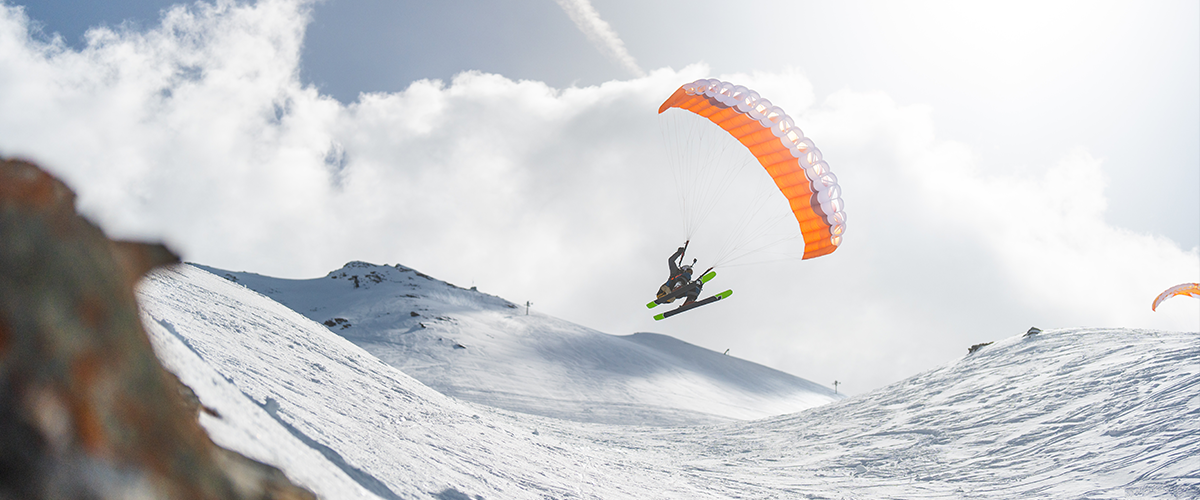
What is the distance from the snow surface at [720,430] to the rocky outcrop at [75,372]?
0.29 metres

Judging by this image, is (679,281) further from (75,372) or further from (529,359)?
(529,359)

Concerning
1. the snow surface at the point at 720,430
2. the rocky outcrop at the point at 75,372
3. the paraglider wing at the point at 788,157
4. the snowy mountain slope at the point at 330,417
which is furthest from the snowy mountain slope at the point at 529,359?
the rocky outcrop at the point at 75,372

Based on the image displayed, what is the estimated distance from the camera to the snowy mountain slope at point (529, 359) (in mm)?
25781

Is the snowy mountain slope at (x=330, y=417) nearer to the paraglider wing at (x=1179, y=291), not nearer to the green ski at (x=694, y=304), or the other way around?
the green ski at (x=694, y=304)

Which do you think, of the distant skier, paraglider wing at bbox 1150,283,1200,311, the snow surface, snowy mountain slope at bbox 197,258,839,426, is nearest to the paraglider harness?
the distant skier

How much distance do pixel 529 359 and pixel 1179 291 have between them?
29175 mm

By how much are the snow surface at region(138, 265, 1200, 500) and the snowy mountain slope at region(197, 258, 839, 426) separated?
25.8ft

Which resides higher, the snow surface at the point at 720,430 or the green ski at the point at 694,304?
the green ski at the point at 694,304

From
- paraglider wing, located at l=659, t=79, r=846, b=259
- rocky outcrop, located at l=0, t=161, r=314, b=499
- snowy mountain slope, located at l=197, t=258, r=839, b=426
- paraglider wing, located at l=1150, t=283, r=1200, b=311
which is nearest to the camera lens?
rocky outcrop, located at l=0, t=161, r=314, b=499

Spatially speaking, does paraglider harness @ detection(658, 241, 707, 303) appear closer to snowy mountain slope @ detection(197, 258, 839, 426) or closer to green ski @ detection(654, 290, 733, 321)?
green ski @ detection(654, 290, 733, 321)

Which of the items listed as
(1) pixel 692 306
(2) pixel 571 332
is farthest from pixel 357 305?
(1) pixel 692 306

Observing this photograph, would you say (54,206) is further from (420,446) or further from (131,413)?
(420,446)

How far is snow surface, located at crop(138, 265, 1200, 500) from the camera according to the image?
4.23 m

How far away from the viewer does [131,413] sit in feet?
4.50
